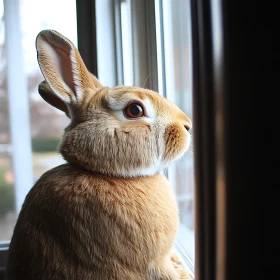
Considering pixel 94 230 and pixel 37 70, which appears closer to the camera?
pixel 94 230

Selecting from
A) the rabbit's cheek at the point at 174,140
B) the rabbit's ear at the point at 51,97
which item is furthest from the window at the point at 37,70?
the rabbit's cheek at the point at 174,140

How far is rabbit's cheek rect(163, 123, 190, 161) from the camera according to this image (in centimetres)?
64

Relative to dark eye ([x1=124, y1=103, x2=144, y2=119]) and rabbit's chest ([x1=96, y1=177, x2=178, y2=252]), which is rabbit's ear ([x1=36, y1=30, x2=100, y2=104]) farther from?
rabbit's chest ([x1=96, y1=177, x2=178, y2=252])

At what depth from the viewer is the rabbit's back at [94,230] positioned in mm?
581

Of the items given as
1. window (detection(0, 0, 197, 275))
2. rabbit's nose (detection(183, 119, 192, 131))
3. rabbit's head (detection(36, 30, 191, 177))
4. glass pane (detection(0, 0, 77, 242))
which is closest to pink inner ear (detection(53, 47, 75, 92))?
rabbit's head (detection(36, 30, 191, 177))

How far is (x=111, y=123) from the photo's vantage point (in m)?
0.64

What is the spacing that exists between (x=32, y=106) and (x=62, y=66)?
2.20 ft

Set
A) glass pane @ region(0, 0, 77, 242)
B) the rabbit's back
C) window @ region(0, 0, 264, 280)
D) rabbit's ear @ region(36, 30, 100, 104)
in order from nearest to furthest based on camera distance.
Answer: window @ region(0, 0, 264, 280) → the rabbit's back → rabbit's ear @ region(36, 30, 100, 104) → glass pane @ region(0, 0, 77, 242)

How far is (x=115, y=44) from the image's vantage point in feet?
4.08

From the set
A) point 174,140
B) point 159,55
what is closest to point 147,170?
point 174,140

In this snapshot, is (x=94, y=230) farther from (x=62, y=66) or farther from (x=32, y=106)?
(x=32, y=106)

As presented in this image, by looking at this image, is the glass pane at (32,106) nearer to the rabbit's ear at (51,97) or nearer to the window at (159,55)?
the window at (159,55)

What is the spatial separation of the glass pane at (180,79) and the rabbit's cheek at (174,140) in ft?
0.56

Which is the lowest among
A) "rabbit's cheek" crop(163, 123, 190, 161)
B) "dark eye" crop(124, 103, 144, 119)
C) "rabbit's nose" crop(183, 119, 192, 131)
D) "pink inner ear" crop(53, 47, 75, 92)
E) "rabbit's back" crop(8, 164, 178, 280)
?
"rabbit's back" crop(8, 164, 178, 280)
